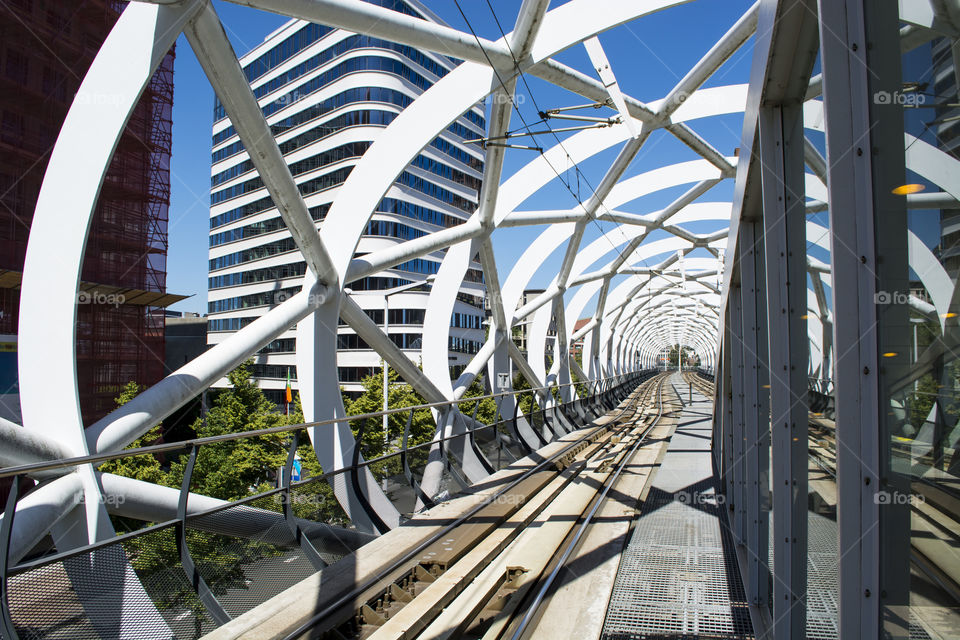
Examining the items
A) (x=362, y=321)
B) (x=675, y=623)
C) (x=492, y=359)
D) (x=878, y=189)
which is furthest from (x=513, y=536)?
(x=492, y=359)

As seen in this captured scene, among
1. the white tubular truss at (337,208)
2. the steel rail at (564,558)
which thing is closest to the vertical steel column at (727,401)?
the steel rail at (564,558)

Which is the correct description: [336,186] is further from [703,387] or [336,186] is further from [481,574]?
[481,574]

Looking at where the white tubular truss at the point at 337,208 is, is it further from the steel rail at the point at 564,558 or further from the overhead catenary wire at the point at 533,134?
the steel rail at the point at 564,558

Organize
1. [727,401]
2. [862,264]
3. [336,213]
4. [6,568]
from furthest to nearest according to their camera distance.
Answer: [336,213] < [727,401] < [6,568] < [862,264]

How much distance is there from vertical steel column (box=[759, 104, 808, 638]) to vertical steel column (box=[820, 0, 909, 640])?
1.06m

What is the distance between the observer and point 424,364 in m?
13.8

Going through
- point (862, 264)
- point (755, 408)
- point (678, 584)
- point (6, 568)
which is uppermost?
point (862, 264)

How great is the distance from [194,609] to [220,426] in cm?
2499

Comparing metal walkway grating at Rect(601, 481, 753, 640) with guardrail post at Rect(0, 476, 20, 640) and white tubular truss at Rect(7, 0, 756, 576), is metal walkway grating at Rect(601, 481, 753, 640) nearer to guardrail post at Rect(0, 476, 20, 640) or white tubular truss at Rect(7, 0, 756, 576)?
white tubular truss at Rect(7, 0, 756, 576)

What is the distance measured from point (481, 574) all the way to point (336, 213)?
19.5 ft

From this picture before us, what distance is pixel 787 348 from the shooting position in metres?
3.40

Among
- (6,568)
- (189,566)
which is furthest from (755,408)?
(6,568)

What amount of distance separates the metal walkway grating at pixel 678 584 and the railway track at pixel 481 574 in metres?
0.64

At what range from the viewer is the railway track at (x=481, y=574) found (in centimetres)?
434
